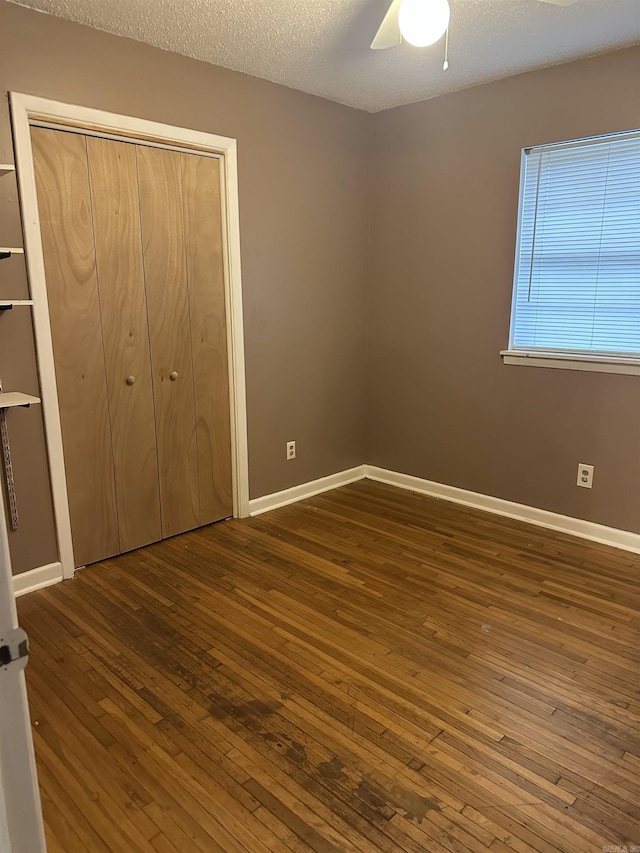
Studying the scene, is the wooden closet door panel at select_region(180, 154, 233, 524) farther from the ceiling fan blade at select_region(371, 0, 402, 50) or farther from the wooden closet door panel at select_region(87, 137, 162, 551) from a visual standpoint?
the ceiling fan blade at select_region(371, 0, 402, 50)

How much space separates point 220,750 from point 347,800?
42 centimetres

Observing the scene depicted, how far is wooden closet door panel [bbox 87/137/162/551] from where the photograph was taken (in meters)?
2.75

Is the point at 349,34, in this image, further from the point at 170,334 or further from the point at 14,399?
the point at 14,399

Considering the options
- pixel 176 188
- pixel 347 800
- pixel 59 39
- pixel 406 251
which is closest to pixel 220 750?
pixel 347 800

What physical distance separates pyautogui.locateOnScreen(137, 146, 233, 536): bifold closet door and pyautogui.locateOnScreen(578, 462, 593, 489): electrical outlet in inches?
78.7

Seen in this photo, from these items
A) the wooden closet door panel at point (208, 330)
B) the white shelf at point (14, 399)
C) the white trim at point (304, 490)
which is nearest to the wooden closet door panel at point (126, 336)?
the wooden closet door panel at point (208, 330)

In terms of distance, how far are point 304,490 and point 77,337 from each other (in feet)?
5.87

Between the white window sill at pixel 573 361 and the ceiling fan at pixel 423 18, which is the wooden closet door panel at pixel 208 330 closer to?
the ceiling fan at pixel 423 18

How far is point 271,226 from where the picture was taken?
343cm

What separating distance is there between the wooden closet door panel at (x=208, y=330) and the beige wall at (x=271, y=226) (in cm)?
16

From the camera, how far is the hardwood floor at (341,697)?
5.07ft

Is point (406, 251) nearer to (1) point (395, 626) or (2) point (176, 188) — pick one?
(2) point (176, 188)

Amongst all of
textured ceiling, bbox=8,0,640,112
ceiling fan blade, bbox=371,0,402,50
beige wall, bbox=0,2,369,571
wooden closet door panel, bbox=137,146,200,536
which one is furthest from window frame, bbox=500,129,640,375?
wooden closet door panel, bbox=137,146,200,536

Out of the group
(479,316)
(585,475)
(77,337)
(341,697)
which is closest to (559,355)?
(479,316)
